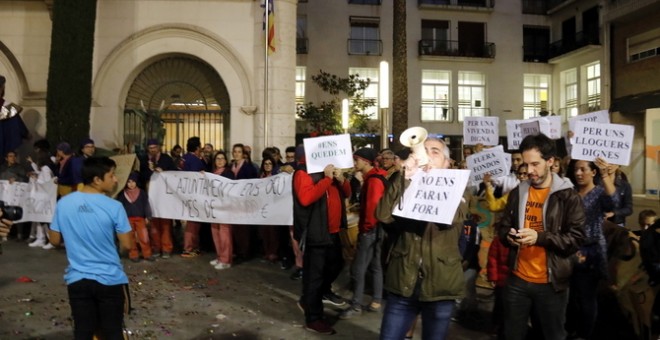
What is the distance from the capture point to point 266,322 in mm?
6395

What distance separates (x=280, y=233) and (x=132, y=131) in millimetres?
7420

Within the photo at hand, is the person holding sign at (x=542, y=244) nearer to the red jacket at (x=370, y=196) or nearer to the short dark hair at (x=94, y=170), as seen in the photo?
the red jacket at (x=370, y=196)

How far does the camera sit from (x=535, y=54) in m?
36.5

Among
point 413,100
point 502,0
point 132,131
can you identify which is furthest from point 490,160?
point 502,0

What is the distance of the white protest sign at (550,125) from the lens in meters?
9.09

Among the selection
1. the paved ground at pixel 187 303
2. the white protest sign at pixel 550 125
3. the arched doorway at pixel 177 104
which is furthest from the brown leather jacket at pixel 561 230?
the arched doorway at pixel 177 104

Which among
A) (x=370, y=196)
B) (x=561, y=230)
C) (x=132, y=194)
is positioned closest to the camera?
(x=561, y=230)

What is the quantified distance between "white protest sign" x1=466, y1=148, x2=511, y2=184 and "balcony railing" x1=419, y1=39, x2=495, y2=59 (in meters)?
27.8

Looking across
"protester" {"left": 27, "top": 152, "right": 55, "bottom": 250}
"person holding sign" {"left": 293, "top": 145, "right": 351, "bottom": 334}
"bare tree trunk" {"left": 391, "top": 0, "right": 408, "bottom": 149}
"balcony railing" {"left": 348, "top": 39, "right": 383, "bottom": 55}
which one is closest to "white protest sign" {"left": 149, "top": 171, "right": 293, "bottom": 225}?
"protester" {"left": 27, "top": 152, "right": 55, "bottom": 250}

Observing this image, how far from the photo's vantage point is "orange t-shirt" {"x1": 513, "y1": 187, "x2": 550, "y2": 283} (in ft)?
13.5

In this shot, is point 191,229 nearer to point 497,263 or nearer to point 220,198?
point 220,198

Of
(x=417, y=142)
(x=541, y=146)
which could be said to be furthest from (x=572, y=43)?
(x=417, y=142)

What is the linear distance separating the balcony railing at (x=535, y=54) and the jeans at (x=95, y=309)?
35.6m

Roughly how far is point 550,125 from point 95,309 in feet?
24.6
